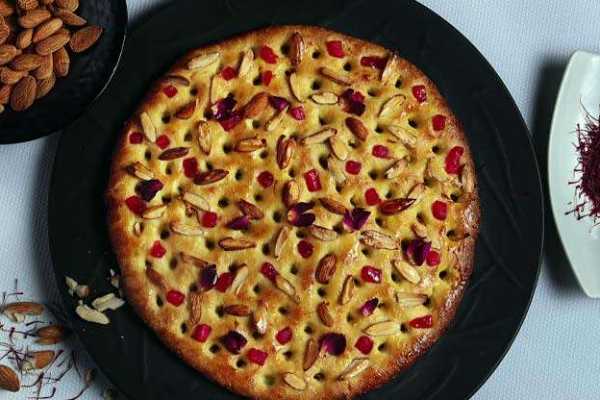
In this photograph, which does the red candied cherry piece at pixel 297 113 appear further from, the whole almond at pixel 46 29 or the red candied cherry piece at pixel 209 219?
the whole almond at pixel 46 29

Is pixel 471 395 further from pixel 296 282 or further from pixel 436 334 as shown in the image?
pixel 296 282

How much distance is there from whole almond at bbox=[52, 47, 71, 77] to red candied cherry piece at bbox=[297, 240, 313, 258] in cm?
47

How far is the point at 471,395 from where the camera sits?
120cm

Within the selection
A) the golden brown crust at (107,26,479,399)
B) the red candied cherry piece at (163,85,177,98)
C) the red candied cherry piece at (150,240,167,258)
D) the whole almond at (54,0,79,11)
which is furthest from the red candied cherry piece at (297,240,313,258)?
the whole almond at (54,0,79,11)

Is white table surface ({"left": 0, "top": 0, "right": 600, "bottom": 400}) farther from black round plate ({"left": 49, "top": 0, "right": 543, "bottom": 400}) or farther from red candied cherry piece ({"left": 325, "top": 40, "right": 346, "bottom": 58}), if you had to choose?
red candied cherry piece ({"left": 325, "top": 40, "right": 346, "bottom": 58})

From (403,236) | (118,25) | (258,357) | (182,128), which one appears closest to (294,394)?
(258,357)

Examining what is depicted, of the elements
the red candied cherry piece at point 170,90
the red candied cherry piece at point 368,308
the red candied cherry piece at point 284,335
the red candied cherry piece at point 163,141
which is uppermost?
the red candied cherry piece at point 170,90

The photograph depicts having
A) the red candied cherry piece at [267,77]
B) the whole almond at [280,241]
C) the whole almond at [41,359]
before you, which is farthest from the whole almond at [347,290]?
the whole almond at [41,359]

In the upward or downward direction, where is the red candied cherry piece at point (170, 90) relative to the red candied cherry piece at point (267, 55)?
downward

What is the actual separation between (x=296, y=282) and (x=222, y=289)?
12 cm

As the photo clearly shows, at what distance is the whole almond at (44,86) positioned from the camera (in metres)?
1.19

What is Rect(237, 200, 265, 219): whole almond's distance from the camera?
1166mm

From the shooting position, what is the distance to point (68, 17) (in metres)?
1.20

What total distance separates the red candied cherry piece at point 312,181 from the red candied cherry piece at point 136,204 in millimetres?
261
